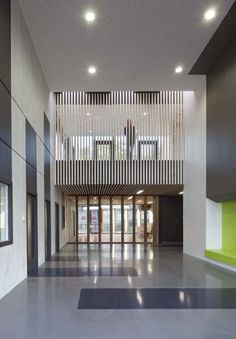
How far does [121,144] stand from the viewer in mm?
13648

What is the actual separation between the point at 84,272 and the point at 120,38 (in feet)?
21.3

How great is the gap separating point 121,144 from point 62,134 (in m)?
2.58

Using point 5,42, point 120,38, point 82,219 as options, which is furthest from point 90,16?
point 82,219

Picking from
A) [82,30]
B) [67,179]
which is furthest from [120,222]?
[82,30]

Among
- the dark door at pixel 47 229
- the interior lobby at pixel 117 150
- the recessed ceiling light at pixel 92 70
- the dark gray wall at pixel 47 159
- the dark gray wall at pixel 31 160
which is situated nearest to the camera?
the interior lobby at pixel 117 150

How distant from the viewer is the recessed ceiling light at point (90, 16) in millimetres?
7458

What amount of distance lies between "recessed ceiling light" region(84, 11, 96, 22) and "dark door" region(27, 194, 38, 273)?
4793mm

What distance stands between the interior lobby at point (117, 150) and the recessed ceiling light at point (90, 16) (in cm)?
2

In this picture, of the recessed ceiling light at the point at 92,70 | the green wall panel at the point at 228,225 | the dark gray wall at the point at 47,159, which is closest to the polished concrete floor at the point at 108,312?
the green wall panel at the point at 228,225

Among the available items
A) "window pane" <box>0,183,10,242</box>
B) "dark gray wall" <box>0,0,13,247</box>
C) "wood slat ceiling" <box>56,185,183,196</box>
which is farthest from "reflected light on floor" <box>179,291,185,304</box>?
"wood slat ceiling" <box>56,185,183,196</box>

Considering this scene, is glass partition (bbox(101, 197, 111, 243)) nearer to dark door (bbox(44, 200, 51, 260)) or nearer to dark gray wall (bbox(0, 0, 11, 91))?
dark door (bbox(44, 200, 51, 260))

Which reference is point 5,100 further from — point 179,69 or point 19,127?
point 179,69

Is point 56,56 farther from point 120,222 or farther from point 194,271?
point 120,222

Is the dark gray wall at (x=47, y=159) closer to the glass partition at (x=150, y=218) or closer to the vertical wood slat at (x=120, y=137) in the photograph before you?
the vertical wood slat at (x=120, y=137)
